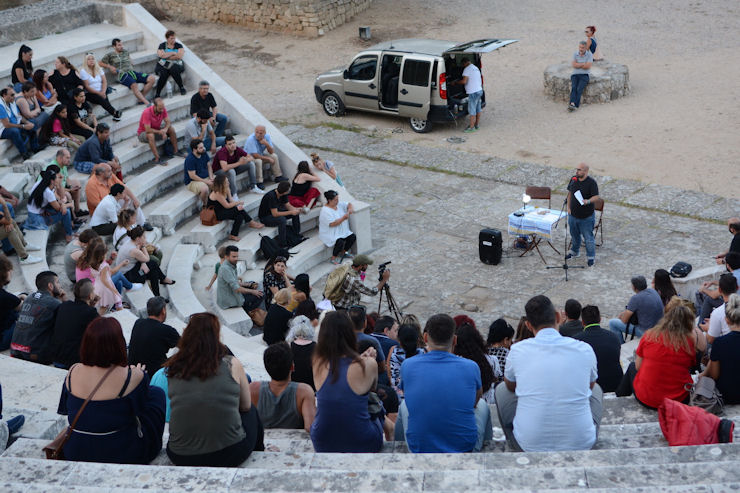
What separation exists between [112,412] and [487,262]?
841cm

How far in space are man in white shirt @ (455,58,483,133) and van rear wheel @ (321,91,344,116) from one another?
111 inches

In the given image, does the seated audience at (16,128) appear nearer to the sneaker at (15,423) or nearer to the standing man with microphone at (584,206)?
the sneaker at (15,423)

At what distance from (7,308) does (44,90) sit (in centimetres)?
623

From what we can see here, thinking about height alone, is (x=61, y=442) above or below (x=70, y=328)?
above

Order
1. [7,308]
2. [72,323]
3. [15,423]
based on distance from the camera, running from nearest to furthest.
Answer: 1. [15,423]
2. [72,323]
3. [7,308]

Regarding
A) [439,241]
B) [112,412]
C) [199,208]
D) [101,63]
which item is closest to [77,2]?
[101,63]

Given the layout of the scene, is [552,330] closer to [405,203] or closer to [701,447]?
[701,447]

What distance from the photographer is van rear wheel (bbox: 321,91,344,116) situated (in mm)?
20125

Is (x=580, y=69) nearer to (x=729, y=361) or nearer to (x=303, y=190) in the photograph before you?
(x=303, y=190)

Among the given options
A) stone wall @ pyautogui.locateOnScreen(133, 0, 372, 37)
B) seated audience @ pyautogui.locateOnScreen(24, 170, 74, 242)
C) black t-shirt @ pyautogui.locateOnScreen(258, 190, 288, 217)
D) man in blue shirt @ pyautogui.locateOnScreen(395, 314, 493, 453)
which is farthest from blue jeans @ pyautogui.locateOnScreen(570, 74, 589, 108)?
man in blue shirt @ pyautogui.locateOnScreen(395, 314, 493, 453)

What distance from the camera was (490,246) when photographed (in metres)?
12.9

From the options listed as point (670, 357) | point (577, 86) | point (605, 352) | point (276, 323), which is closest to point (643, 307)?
point (605, 352)

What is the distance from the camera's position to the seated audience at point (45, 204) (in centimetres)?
1091

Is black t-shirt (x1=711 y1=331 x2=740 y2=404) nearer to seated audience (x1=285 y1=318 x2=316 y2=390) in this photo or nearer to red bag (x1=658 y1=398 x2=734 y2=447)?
red bag (x1=658 y1=398 x2=734 y2=447)
